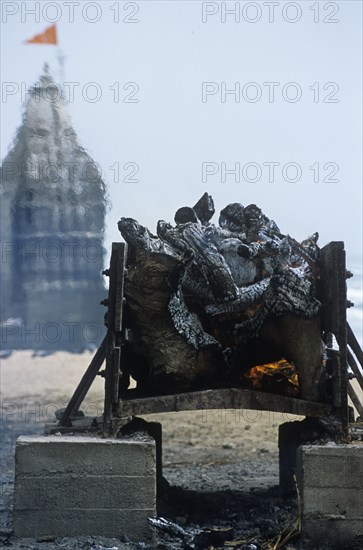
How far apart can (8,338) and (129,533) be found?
10182mm

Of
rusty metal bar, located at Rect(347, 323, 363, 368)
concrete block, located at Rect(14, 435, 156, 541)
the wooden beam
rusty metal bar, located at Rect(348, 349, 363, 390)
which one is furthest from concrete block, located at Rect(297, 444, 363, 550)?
concrete block, located at Rect(14, 435, 156, 541)

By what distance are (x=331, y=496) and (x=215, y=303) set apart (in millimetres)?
1737

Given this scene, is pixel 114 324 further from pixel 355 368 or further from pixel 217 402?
pixel 355 368

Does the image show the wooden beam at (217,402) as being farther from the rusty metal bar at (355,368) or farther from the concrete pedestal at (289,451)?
the concrete pedestal at (289,451)

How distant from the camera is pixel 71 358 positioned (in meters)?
16.8

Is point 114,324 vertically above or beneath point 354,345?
above

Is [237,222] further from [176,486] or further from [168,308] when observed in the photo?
[176,486]

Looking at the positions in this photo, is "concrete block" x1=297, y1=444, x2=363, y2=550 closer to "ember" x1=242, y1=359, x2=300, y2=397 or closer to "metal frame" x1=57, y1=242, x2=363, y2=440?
"metal frame" x1=57, y1=242, x2=363, y2=440

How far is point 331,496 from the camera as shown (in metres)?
5.95

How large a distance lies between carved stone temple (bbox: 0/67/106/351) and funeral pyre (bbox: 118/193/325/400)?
7.14 m

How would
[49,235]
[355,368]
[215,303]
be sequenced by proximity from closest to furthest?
1. [215,303]
2. [355,368]
3. [49,235]

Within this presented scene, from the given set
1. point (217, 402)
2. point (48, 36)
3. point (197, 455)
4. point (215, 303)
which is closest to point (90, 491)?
point (217, 402)

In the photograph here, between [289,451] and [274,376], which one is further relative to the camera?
[289,451]

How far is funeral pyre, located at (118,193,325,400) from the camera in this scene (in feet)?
20.5
